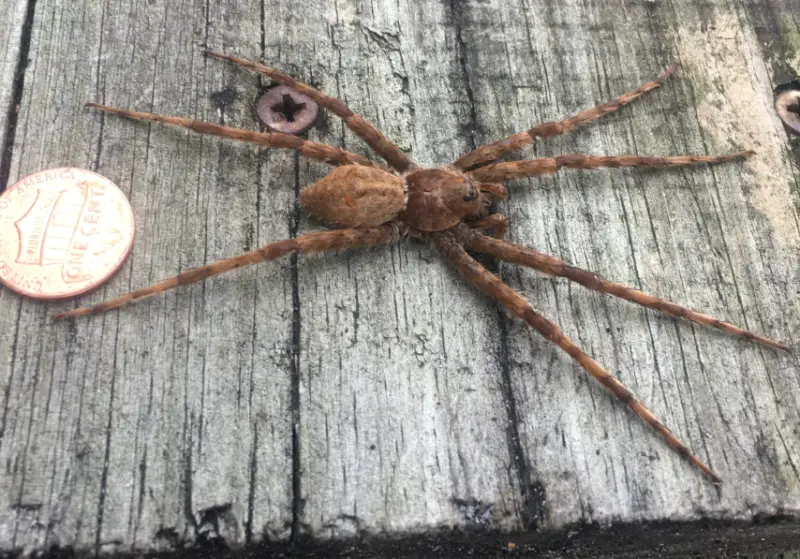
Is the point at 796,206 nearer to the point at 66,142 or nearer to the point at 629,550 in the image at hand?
the point at 629,550

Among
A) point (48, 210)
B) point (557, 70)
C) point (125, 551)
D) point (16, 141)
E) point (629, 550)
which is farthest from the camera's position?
point (557, 70)

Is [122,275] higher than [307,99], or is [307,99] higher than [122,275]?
[307,99]

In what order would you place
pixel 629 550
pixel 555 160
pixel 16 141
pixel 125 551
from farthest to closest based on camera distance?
pixel 555 160, pixel 16 141, pixel 629 550, pixel 125 551

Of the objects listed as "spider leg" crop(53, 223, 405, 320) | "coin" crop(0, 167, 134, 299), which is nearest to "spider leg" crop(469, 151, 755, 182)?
"spider leg" crop(53, 223, 405, 320)

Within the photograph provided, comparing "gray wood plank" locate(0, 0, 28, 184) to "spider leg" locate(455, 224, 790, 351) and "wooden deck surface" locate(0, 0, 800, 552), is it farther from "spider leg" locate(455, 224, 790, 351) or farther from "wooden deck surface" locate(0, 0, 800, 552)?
"spider leg" locate(455, 224, 790, 351)

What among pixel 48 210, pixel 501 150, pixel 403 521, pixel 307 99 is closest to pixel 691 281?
pixel 501 150

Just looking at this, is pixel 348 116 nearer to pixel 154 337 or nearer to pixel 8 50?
pixel 154 337

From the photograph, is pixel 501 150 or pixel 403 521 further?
pixel 501 150

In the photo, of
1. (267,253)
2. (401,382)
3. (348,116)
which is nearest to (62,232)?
(267,253)
